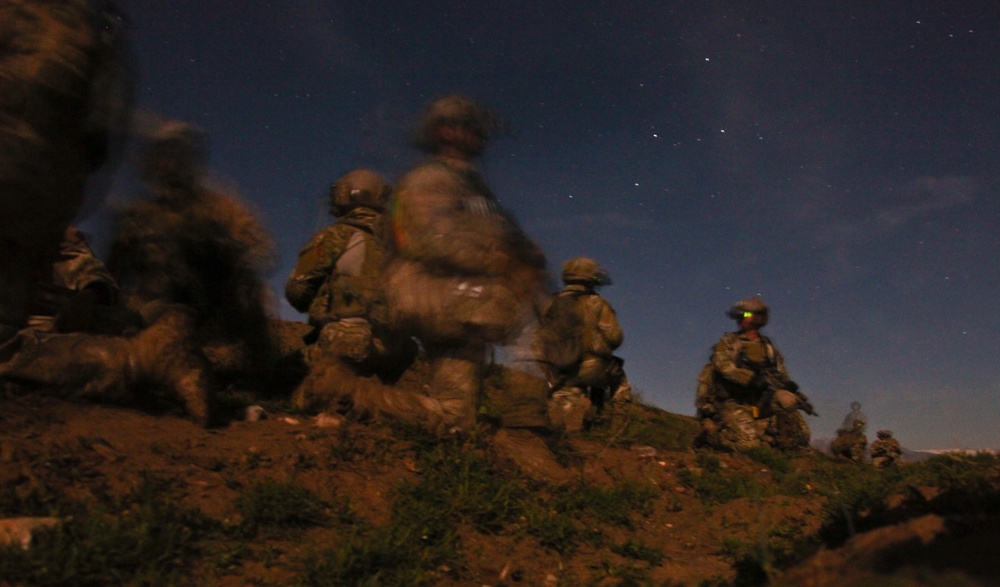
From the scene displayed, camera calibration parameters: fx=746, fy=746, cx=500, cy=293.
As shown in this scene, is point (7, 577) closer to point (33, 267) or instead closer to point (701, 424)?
point (33, 267)

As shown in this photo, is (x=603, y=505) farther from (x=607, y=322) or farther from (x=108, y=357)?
(x=607, y=322)

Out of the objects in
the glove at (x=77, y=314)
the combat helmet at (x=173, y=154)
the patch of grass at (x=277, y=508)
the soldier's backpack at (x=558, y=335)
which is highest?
the combat helmet at (x=173, y=154)

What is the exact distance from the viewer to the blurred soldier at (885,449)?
11719 millimetres

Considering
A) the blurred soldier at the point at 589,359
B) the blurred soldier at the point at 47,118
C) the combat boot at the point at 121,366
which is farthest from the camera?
the blurred soldier at the point at 589,359

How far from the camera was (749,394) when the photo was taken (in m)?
10.3

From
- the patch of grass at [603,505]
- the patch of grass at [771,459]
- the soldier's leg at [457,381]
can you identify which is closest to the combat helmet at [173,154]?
the soldier's leg at [457,381]

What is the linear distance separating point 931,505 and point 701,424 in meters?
7.81

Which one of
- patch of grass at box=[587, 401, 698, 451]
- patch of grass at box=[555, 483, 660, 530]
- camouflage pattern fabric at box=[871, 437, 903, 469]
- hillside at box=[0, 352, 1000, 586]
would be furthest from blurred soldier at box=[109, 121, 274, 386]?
camouflage pattern fabric at box=[871, 437, 903, 469]

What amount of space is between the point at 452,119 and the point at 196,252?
2.60 m

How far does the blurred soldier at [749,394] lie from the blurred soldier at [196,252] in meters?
6.29

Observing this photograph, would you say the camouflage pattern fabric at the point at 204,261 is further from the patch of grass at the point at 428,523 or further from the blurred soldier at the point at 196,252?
the patch of grass at the point at 428,523

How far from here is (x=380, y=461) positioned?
15.6 ft

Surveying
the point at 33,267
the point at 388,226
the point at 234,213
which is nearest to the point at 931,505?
the point at 388,226

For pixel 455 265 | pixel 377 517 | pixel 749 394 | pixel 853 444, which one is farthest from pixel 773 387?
pixel 377 517
